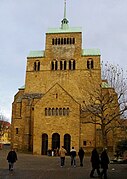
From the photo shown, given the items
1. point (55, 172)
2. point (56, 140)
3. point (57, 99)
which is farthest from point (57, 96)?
point (55, 172)

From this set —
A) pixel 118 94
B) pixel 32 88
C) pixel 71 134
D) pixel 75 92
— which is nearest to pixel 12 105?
pixel 32 88

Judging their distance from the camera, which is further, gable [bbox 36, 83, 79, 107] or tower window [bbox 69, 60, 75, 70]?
tower window [bbox 69, 60, 75, 70]

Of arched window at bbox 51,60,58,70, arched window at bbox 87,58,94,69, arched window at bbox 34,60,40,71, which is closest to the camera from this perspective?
arched window at bbox 87,58,94,69

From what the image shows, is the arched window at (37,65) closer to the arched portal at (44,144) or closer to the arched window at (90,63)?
the arched window at (90,63)

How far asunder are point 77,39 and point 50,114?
19.6m

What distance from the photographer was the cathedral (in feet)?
176

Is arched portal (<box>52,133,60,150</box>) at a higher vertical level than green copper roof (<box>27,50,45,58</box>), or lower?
lower

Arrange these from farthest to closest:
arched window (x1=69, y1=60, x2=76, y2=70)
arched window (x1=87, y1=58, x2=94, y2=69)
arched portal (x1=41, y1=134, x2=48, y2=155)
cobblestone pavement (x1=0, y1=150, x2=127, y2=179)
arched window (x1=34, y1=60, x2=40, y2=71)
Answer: arched window (x1=34, y1=60, x2=40, y2=71) → arched window (x1=69, y1=60, x2=76, y2=70) → arched window (x1=87, y1=58, x2=94, y2=69) → arched portal (x1=41, y1=134, x2=48, y2=155) → cobblestone pavement (x1=0, y1=150, x2=127, y2=179)

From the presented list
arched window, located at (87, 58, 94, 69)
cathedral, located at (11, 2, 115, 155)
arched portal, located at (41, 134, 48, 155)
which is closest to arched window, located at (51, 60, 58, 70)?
cathedral, located at (11, 2, 115, 155)

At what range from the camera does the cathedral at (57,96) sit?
53.6 meters

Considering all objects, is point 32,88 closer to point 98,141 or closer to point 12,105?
point 12,105

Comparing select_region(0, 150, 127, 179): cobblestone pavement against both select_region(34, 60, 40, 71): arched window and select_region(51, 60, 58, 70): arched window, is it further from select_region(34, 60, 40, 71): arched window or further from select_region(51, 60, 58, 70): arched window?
select_region(34, 60, 40, 71): arched window

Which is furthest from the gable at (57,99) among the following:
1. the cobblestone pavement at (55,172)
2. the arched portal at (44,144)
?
the cobblestone pavement at (55,172)

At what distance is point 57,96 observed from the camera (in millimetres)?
55375
